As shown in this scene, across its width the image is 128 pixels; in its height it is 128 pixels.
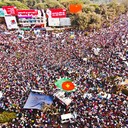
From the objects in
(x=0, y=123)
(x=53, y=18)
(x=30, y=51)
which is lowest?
(x=0, y=123)

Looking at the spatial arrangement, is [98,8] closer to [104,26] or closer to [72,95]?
[104,26]

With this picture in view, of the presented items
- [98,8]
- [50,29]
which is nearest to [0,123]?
[50,29]

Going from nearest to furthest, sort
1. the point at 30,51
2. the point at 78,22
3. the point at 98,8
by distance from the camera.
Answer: the point at 30,51 < the point at 78,22 < the point at 98,8

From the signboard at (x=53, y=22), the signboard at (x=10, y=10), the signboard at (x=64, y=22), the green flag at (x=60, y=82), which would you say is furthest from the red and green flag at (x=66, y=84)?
the signboard at (x=10, y=10)

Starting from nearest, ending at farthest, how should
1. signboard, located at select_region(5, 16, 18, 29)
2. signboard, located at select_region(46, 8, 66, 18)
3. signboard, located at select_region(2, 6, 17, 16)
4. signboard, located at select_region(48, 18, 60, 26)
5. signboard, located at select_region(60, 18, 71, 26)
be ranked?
signboard, located at select_region(5, 16, 18, 29), signboard, located at select_region(2, 6, 17, 16), signboard, located at select_region(46, 8, 66, 18), signboard, located at select_region(48, 18, 60, 26), signboard, located at select_region(60, 18, 71, 26)

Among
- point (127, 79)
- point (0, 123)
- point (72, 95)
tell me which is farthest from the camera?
point (127, 79)

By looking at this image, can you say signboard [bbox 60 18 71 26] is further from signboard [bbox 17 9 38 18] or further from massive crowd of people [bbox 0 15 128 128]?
signboard [bbox 17 9 38 18]

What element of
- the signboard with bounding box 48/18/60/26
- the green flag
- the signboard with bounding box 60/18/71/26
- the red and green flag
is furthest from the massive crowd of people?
the signboard with bounding box 48/18/60/26
